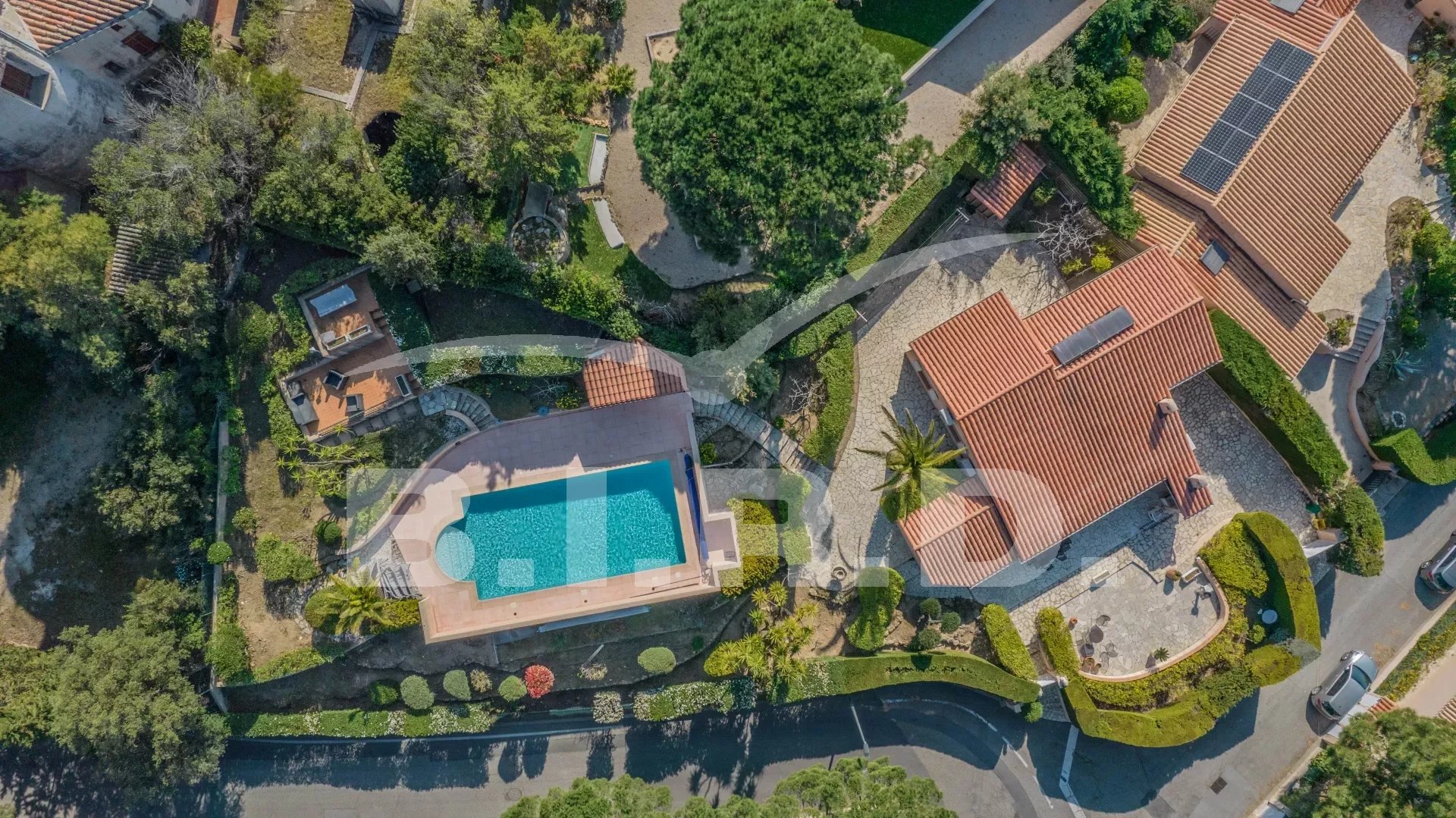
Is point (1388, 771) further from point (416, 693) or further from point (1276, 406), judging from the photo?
point (416, 693)

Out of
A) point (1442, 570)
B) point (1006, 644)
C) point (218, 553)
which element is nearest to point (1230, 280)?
point (1442, 570)

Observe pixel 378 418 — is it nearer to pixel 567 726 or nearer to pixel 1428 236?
pixel 567 726

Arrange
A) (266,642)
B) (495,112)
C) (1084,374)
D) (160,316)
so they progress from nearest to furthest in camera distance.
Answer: (495,112)
(160,316)
(1084,374)
(266,642)

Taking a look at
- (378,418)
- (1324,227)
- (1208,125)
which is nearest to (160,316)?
(378,418)


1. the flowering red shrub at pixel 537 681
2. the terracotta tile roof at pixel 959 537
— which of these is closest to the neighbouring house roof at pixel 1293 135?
the terracotta tile roof at pixel 959 537

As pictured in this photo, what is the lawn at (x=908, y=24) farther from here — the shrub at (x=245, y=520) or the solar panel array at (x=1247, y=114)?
the shrub at (x=245, y=520)
